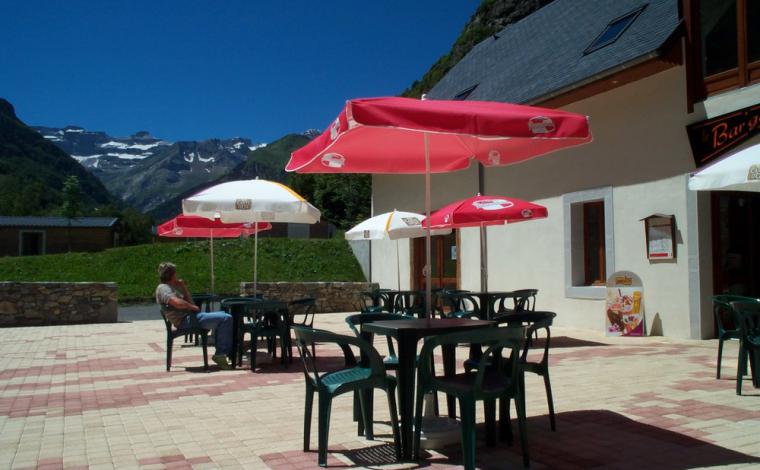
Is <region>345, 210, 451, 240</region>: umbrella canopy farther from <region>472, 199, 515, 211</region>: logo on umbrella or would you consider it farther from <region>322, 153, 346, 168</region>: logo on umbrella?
<region>322, 153, 346, 168</region>: logo on umbrella

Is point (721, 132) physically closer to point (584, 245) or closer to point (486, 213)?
point (486, 213)

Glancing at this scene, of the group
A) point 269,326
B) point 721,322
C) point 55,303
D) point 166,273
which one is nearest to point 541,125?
point 721,322

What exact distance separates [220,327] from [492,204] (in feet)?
13.4

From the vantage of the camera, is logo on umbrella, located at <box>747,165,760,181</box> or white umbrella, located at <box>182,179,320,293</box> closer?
logo on umbrella, located at <box>747,165,760,181</box>

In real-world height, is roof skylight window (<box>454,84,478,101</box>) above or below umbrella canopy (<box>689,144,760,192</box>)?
above

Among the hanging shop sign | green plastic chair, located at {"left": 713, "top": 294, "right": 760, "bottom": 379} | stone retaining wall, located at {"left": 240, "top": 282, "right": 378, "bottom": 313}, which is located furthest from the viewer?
stone retaining wall, located at {"left": 240, "top": 282, "right": 378, "bottom": 313}

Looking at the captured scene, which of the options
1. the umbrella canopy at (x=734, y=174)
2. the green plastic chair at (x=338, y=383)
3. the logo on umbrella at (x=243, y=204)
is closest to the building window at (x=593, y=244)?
the umbrella canopy at (x=734, y=174)

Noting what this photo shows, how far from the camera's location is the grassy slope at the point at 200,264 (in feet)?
71.0

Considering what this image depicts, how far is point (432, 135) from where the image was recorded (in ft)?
16.5

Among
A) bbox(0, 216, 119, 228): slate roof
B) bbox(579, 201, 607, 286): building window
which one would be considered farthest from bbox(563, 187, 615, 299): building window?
bbox(0, 216, 119, 228): slate roof

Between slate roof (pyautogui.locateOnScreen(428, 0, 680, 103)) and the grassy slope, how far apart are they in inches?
271

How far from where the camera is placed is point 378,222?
11625mm

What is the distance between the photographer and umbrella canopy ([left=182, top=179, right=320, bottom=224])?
7707 millimetres

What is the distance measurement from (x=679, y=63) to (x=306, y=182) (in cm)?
4497
